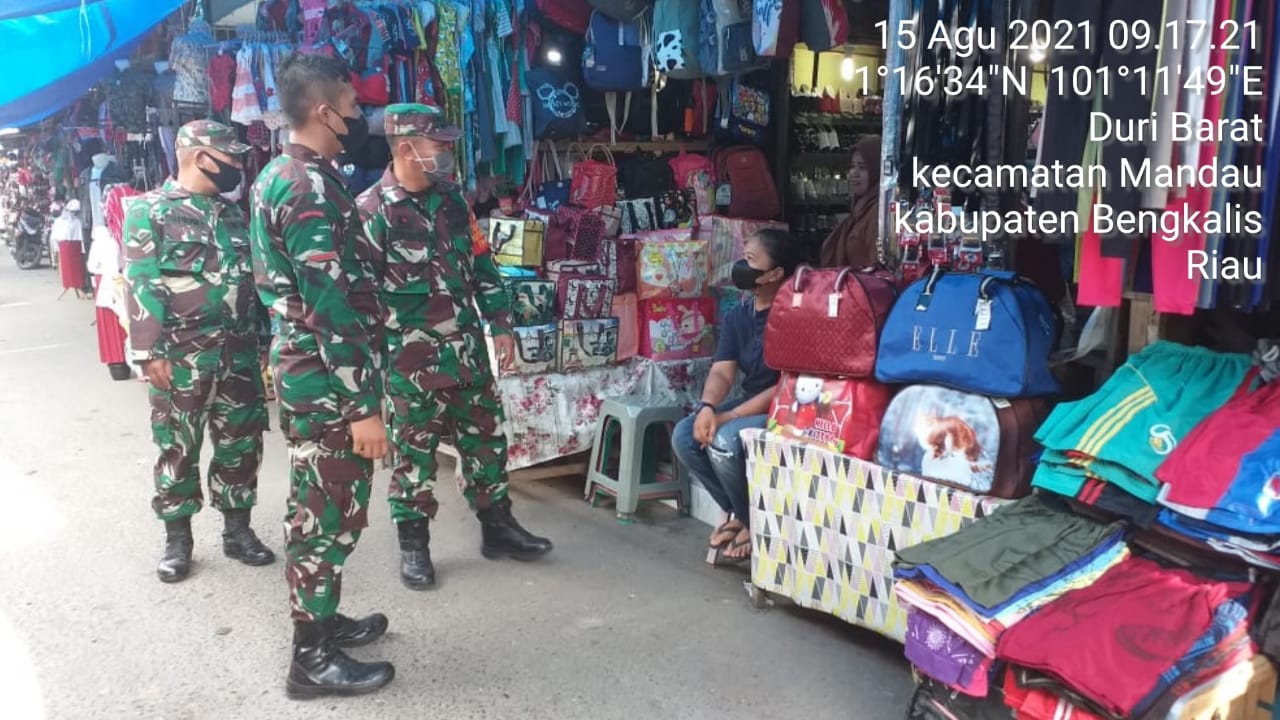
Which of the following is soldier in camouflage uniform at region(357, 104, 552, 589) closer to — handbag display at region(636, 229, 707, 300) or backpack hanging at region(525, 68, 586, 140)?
handbag display at region(636, 229, 707, 300)

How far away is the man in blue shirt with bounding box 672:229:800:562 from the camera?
388cm

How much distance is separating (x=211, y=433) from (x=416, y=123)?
159 cm

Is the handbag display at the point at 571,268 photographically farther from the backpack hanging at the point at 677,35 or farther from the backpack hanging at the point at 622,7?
the backpack hanging at the point at 622,7

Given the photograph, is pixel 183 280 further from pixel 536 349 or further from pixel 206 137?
pixel 536 349

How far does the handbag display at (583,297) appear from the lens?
4953mm

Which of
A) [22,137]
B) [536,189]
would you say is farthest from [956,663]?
[22,137]

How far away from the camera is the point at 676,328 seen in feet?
16.9

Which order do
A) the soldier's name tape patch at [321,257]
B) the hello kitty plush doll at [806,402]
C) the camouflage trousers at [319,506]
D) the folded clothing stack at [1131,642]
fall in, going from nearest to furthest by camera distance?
the folded clothing stack at [1131,642], the soldier's name tape patch at [321,257], the camouflage trousers at [319,506], the hello kitty plush doll at [806,402]

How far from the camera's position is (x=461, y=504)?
4906 millimetres

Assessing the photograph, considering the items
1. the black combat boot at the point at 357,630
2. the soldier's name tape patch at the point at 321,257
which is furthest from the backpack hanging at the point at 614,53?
the black combat boot at the point at 357,630

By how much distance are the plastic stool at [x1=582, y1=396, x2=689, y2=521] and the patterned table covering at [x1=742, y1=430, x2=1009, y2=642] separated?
3.79ft

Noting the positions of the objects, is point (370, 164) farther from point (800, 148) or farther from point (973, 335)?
point (973, 335)

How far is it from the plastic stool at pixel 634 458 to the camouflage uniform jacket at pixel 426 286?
90cm

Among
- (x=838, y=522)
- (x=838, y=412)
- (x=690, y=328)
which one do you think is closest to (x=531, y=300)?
(x=690, y=328)
